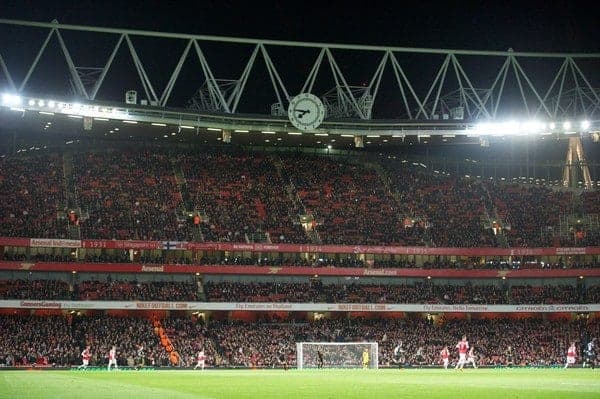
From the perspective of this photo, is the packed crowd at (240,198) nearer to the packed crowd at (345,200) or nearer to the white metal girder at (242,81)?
the packed crowd at (345,200)

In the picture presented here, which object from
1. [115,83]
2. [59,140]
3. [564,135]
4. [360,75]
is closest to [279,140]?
[360,75]

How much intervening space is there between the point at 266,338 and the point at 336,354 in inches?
291

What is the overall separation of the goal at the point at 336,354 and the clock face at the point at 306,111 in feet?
53.4

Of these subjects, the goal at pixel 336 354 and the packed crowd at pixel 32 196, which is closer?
the goal at pixel 336 354

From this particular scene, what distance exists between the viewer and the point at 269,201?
7531 centimetres

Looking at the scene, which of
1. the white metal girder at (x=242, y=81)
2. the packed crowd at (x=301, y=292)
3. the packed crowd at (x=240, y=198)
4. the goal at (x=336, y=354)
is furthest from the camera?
the packed crowd at (x=240, y=198)

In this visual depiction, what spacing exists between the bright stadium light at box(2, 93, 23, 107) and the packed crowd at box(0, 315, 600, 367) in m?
15.7

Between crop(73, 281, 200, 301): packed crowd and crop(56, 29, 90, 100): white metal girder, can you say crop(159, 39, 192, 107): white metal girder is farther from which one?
crop(73, 281, 200, 301): packed crowd

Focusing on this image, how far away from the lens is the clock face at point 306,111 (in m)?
59.2

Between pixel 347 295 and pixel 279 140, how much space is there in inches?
658

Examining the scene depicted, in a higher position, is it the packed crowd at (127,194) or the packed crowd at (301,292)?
the packed crowd at (127,194)

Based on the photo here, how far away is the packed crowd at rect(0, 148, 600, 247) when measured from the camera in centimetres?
6750

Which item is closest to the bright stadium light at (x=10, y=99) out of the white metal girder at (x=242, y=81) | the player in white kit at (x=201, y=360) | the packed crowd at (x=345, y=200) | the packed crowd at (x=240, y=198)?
the white metal girder at (x=242, y=81)

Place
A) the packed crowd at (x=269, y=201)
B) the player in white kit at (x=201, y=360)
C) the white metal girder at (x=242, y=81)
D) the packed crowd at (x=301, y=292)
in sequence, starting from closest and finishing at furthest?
the player in white kit at (x=201, y=360) → the white metal girder at (x=242, y=81) → the packed crowd at (x=301, y=292) → the packed crowd at (x=269, y=201)
